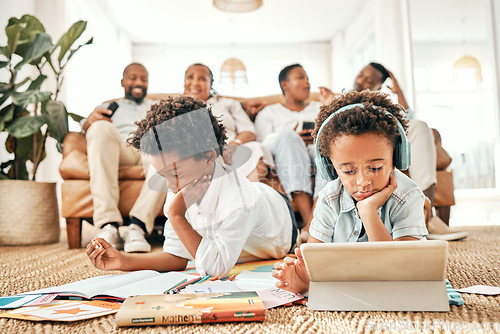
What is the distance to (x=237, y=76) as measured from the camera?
17.0ft

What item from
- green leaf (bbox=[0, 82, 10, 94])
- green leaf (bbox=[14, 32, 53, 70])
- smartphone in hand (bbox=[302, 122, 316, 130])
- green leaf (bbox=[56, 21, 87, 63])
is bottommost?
smartphone in hand (bbox=[302, 122, 316, 130])

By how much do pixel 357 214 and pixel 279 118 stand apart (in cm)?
146

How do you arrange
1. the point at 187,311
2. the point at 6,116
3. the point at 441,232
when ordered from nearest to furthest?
1. the point at 187,311
2. the point at 441,232
3. the point at 6,116

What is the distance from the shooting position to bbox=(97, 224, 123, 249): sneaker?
172cm

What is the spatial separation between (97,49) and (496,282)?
4.95 meters

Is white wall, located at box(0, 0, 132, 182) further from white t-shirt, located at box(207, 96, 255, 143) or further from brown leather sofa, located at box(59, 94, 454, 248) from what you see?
white t-shirt, located at box(207, 96, 255, 143)

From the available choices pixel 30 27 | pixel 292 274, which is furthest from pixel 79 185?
pixel 292 274

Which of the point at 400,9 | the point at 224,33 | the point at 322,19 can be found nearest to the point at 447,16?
the point at 400,9

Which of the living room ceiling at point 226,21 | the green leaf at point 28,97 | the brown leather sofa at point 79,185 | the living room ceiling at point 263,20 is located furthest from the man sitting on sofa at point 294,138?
the living room ceiling at point 226,21

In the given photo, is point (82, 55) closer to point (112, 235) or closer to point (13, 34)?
point (13, 34)

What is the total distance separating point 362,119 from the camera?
83 centimetres

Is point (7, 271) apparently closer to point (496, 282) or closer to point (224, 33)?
point (496, 282)

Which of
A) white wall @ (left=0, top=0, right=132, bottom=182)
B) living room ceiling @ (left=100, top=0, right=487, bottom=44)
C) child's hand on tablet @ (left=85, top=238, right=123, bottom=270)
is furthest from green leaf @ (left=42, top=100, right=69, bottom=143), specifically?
living room ceiling @ (left=100, top=0, right=487, bottom=44)

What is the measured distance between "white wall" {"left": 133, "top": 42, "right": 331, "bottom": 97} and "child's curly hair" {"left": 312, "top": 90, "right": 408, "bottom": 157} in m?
5.93
